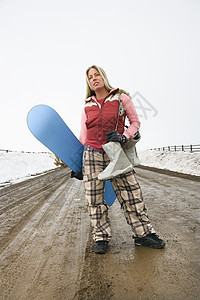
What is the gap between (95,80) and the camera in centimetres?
222

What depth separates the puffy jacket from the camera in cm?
207

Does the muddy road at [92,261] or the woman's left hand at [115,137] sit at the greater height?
the woman's left hand at [115,137]

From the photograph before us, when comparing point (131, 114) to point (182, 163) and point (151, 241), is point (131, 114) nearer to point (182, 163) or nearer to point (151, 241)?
point (151, 241)

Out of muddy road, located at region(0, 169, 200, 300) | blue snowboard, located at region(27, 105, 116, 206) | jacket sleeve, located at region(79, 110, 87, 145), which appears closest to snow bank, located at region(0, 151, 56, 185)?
muddy road, located at region(0, 169, 200, 300)

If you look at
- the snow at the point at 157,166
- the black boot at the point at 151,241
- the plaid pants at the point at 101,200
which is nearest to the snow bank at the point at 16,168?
the snow at the point at 157,166

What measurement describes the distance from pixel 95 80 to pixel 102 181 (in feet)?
3.53

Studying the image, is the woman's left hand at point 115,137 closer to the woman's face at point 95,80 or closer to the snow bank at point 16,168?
the woman's face at point 95,80

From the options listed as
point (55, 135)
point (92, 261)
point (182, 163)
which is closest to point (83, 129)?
point (55, 135)

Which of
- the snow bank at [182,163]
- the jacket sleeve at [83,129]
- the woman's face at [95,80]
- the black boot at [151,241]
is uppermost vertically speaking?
the woman's face at [95,80]

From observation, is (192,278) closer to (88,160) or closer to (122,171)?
(122,171)

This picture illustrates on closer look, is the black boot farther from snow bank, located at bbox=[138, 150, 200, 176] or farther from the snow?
snow bank, located at bbox=[138, 150, 200, 176]

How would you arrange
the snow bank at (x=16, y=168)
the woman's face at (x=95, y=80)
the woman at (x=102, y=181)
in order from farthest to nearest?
the snow bank at (x=16, y=168) < the woman's face at (x=95, y=80) < the woman at (x=102, y=181)

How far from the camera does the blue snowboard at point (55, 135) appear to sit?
237 cm

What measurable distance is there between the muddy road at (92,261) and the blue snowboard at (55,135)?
0.83 m
